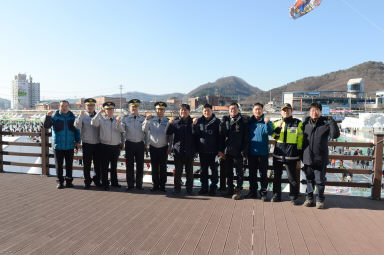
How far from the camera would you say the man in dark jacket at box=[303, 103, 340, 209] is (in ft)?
14.8

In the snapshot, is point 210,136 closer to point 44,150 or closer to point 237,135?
point 237,135

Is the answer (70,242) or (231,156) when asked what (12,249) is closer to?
(70,242)

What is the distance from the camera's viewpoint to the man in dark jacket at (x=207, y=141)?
5.12 m

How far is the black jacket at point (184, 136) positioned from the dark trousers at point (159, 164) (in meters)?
0.32

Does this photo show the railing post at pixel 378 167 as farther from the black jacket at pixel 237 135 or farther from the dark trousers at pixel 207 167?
the dark trousers at pixel 207 167

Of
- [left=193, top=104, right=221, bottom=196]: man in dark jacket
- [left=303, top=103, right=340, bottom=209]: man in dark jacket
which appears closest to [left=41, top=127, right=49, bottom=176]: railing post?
[left=193, top=104, right=221, bottom=196]: man in dark jacket

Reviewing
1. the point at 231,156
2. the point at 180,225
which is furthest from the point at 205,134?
the point at 180,225

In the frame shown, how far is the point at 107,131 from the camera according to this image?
5.42 metres

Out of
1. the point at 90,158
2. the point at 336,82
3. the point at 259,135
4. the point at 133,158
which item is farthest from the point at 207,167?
the point at 336,82

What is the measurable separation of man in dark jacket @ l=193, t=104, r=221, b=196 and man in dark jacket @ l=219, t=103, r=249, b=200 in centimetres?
16

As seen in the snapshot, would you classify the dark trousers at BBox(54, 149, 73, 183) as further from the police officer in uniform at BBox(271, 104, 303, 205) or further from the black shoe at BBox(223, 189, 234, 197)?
the police officer in uniform at BBox(271, 104, 303, 205)

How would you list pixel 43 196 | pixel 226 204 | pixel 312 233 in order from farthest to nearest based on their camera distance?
pixel 43 196
pixel 226 204
pixel 312 233

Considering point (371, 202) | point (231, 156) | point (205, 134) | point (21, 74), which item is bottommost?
point (371, 202)

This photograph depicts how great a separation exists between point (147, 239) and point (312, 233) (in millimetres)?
2112
